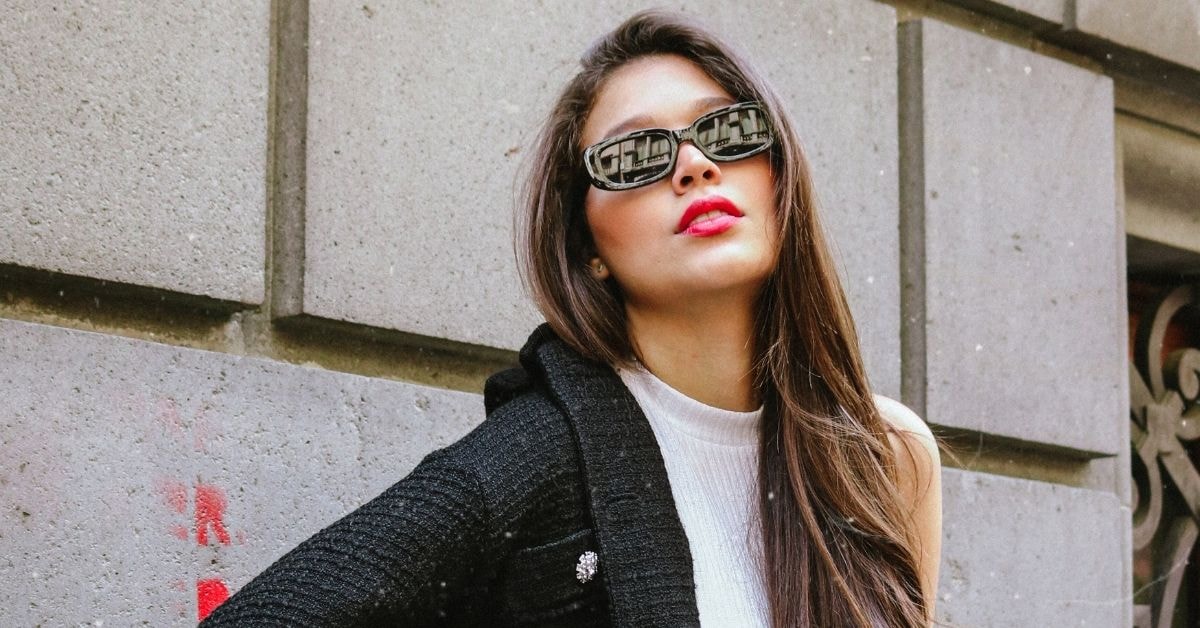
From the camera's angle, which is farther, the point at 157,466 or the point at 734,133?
the point at 157,466

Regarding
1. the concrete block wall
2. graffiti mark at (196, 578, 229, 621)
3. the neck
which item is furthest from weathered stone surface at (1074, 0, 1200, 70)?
graffiti mark at (196, 578, 229, 621)

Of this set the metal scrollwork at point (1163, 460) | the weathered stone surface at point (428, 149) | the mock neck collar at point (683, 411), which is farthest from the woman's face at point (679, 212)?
the metal scrollwork at point (1163, 460)

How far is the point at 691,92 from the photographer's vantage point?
8.93ft

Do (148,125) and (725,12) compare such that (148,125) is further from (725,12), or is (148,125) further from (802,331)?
(725,12)

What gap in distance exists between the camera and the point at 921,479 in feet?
9.50

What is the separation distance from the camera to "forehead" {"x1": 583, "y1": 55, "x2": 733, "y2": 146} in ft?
8.83

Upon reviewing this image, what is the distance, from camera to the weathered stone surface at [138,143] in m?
2.79

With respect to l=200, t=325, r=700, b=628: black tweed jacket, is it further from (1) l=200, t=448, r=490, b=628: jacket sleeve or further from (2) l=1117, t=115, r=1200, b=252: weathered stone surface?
(2) l=1117, t=115, r=1200, b=252: weathered stone surface

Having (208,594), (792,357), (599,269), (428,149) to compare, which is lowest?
(208,594)

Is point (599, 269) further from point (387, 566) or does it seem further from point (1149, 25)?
point (1149, 25)

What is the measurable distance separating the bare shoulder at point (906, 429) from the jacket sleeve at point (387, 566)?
844 mm

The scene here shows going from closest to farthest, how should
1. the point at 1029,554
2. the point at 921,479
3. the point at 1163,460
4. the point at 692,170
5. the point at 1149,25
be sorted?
the point at 692,170, the point at 921,479, the point at 1029,554, the point at 1149,25, the point at 1163,460

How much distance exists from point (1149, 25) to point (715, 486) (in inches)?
101

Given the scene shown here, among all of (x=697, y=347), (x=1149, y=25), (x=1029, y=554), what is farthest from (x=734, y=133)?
(x=1149, y=25)
